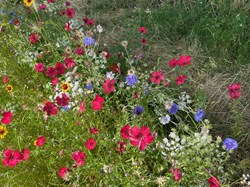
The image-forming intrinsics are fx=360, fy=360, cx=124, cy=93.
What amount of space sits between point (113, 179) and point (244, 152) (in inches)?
37.5

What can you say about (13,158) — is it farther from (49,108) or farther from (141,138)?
(141,138)

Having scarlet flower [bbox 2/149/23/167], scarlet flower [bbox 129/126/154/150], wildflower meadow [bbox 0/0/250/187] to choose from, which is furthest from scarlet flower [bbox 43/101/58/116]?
scarlet flower [bbox 129/126/154/150]

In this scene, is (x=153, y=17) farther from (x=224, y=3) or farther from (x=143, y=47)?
(x=224, y=3)

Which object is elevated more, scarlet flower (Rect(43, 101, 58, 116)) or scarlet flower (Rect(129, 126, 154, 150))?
scarlet flower (Rect(129, 126, 154, 150))

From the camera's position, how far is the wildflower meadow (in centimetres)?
195

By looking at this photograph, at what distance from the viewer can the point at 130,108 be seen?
245cm

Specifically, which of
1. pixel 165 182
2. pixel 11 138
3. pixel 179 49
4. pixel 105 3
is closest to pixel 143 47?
pixel 179 49

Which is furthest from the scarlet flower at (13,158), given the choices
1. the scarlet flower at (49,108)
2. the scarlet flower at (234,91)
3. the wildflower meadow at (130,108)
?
the scarlet flower at (234,91)

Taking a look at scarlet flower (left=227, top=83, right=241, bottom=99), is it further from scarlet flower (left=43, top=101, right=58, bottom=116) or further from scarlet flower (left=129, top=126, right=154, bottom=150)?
scarlet flower (left=43, top=101, right=58, bottom=116)

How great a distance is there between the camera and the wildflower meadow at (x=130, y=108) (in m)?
1.95

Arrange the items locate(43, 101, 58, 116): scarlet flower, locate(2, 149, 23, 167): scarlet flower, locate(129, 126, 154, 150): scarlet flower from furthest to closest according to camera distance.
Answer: locate(43, 101, 58, 116): scarlet flower → locate(2, 149, 23, 167): scarlet flower → locate(129, 126, 154, 150): scarlet flower

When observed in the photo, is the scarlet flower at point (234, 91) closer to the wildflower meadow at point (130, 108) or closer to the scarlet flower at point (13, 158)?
the wildflower meadow at point (130, 108)

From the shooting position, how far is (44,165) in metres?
2.23

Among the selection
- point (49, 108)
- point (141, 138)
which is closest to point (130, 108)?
point (49, 108)
